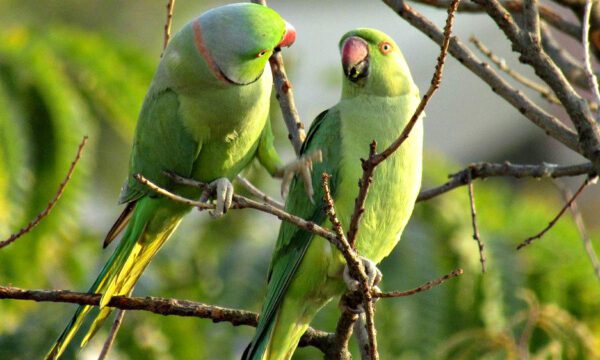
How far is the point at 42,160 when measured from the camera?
440cm

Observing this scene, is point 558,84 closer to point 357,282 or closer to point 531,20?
point 531,20

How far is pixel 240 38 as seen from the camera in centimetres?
297

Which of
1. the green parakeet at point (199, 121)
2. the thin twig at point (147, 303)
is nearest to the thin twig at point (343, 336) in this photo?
the thin twig at point (147, 303)

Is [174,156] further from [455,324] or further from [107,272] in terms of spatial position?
[455,324]

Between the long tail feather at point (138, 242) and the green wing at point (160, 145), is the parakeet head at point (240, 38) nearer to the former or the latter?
→ the green wing at point (160, 145)

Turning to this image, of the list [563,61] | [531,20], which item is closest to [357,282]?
[531,20]

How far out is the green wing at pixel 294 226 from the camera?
9.50 ft

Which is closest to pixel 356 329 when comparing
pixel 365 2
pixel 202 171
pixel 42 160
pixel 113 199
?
pixel 202 171

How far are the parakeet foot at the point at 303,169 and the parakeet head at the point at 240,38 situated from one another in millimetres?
347

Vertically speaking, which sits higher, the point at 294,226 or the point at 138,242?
the point at 294,226

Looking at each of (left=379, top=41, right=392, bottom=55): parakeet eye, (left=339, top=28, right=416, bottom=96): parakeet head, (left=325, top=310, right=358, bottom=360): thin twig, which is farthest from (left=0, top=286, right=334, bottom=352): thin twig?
(left=379, top=41, right=392, bottom=55): parakeet eye

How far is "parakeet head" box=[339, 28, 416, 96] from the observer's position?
308cm

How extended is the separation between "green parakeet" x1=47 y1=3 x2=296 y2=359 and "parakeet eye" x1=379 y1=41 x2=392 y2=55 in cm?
32

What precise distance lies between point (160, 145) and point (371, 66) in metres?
0.81
